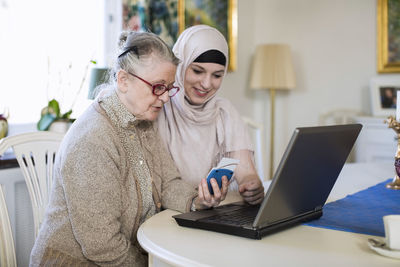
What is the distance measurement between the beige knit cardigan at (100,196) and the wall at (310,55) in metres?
2.94

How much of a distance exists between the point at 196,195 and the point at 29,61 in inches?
69.1

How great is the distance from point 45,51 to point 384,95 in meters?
2.93

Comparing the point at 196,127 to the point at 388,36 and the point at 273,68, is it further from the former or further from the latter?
the point at 388,36

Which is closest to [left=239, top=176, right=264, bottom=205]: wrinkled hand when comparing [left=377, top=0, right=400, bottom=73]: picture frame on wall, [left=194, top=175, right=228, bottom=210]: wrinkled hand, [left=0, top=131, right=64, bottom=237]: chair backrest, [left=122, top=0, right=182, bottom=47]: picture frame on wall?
[left=194, top=175, right=228, bottom=210]: wrinkled hand

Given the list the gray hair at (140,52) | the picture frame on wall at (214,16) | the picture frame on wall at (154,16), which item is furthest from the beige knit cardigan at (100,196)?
the picture frame on wall at (214,16)

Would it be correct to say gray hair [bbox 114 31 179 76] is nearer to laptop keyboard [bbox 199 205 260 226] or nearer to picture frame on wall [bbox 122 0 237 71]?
laptop keyboard [bbox 199 205 260 226]

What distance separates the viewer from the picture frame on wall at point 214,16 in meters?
3.86

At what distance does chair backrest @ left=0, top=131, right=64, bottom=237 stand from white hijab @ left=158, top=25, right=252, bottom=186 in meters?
0.54

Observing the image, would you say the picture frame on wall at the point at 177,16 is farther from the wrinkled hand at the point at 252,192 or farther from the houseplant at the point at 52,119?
the wrinkled hand at the point at 252,192

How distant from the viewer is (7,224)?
1.68 metres

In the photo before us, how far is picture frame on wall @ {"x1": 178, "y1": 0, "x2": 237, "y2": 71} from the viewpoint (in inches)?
152

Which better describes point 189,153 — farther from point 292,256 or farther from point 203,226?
point 292,256

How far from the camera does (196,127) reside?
2.01 metres

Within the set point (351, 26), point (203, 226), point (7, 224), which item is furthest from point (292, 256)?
point (351, 26)
